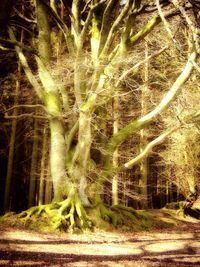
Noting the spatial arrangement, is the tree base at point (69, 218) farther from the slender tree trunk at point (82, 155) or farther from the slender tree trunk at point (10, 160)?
the slender tree trunk at point (10, 160)

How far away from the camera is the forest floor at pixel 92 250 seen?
5.89m

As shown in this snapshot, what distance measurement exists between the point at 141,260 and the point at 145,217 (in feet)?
23.8

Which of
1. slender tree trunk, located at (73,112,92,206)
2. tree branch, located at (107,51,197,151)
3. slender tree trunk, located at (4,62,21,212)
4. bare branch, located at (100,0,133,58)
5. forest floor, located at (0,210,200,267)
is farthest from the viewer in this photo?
slender tree trunk, located at (4,62,21,212)

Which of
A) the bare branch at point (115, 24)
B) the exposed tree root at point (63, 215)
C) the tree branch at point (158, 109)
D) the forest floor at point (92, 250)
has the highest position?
the bare branch at point (115, 24)

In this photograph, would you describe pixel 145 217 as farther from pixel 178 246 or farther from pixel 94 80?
pixel 94 80

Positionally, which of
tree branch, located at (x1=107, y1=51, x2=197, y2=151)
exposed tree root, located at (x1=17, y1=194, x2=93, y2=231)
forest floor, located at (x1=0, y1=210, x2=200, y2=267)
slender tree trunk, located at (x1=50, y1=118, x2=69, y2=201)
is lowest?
forest floor, located at (x1=0, y1=210, x2=200, y2=267)

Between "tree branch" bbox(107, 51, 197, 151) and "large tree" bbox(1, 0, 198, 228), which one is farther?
"large tree" bbox(1, 0, 198, 228)

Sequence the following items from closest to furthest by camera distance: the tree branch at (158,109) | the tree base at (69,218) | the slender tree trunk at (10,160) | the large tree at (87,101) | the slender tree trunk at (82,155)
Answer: the tree branch at (158,109) → the tree base at (69,218) → the large tree at (87,101) → the slender tree trunk at (82,155) → the slender tree trunk at (10,160)

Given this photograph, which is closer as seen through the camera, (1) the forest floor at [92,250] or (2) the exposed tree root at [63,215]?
(1) the forest floor at [92,250]

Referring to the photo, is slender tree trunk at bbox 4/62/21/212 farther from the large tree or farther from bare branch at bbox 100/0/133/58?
bare branch at bbox 100/0/133/58

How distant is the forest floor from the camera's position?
5.89 metres

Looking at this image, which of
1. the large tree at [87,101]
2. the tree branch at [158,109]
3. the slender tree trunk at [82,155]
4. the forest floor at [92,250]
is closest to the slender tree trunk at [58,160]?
the large tree at [87,101]

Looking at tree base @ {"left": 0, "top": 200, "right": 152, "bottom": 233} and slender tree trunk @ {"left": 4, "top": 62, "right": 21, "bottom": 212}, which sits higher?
slender tree trunk @ {"left": 4, "top": 62, "right": 21, "bottom": 212}

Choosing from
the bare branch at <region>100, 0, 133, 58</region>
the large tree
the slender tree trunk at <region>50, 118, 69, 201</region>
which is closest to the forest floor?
the large tree
